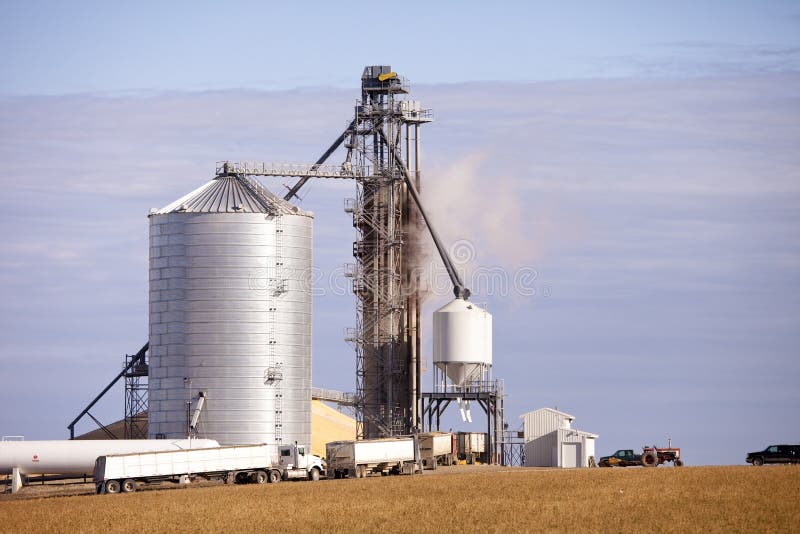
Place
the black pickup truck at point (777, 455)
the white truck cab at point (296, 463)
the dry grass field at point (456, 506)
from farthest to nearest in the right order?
the black pickup truck at point (777, 455) → the white truck cab at point (296, 463) → the dry grass field at point (456, 506)

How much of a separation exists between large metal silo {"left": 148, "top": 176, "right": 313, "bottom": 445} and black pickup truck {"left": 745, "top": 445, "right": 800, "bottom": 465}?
3036cm

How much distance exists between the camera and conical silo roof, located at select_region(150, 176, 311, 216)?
100 meters

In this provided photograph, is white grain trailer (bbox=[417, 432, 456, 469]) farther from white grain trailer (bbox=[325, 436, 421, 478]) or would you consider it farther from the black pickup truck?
the black pickup truck

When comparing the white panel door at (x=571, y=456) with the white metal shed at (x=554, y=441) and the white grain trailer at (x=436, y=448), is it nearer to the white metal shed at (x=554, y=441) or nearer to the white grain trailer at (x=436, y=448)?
the white metal shed at (x=554, y=441)

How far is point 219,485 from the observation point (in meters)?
85.8

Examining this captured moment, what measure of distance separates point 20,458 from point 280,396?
779 inches

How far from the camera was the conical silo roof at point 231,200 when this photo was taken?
100 meters

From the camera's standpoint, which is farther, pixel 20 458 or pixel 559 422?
pixel 559 422

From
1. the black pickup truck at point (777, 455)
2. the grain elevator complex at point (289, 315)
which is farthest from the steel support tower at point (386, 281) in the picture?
the black pickup truck at point (777, 455)

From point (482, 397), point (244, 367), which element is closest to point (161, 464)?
point (244, 367)

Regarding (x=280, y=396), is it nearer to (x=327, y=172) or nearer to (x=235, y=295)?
(x=235, y=295)

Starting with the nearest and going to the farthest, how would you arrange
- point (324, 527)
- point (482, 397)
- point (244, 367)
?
point (324, 527) → point (244, 367) → point (482, 397)

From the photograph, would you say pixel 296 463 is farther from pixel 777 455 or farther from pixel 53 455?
pixel 777 455

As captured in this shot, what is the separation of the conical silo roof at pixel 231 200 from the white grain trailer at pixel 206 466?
62.2ft
